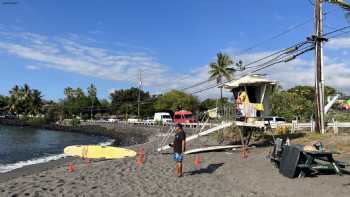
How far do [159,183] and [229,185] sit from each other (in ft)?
7.23

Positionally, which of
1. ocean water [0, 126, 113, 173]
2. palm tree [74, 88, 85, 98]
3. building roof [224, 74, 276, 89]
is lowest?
ocean water [0, 126, 113, 173]

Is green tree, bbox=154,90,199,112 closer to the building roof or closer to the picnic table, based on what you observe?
the building roof

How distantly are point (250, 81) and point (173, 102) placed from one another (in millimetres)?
80246

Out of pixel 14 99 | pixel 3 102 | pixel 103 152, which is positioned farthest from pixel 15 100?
pixel 103 152

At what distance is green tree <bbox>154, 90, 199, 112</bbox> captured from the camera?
103325mm

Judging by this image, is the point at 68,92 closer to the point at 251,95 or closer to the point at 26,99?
the point at 26,99

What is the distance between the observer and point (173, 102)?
10381cm

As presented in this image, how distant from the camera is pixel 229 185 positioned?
41.3 ft

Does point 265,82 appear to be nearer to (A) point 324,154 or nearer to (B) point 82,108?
(A) point 324,154

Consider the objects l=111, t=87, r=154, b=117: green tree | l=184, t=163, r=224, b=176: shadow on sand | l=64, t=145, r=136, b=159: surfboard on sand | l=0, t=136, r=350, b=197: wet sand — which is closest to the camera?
l=0, t=136, r=350, b=197: wet sand

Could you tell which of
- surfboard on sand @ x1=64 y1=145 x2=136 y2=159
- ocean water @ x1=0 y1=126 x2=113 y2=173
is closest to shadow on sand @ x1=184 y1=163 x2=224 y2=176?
surfboard on sand @ x1=64 y1=145 x2=136 y2=159

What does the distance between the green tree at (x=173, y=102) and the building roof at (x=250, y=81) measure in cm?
7786

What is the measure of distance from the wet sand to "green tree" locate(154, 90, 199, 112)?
282ft

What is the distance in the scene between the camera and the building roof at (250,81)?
2362 centimetres
